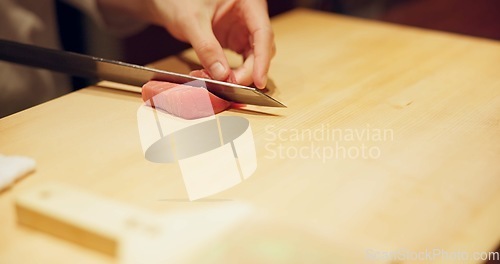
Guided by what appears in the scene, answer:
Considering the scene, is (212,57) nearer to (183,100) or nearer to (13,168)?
(183,100)

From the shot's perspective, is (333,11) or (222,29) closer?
(222,29)

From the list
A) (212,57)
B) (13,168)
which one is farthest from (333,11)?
(13,168)

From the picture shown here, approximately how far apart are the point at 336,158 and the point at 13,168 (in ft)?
1.46

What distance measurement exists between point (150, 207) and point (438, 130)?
48cm

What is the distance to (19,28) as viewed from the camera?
4.42 feet

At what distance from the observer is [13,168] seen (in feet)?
2.50

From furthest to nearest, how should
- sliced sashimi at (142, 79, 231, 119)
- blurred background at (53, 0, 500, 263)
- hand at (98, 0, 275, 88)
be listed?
1. blurred background at (53, 0, 500, 263)
2. hand at (98, 0, 275, 88)
3. sliced sashimi at (142, 79, 231, 119)

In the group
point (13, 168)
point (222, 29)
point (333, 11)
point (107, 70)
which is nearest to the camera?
point (13, 168)

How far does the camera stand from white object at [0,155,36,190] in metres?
0.74

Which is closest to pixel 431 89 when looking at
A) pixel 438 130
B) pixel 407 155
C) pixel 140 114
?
pixel 438 130

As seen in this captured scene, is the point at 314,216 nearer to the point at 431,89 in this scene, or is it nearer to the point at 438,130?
the point at 438,130
